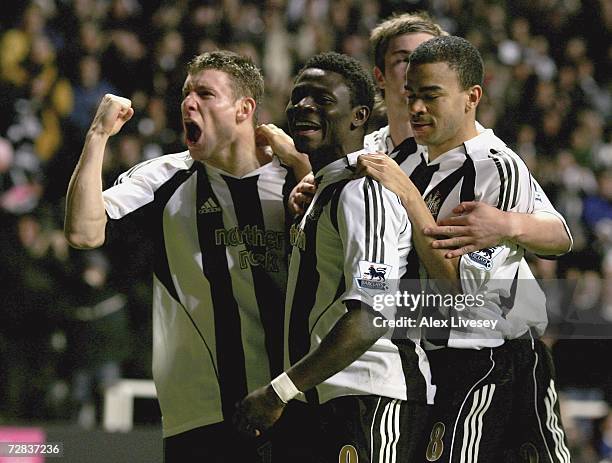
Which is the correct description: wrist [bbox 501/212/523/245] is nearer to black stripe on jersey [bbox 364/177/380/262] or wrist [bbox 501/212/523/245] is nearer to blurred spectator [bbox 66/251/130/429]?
black stripe on jersey [bbox 364/177/380/262]

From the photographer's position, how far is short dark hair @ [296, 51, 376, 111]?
174 inches

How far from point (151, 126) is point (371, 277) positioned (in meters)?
7.05

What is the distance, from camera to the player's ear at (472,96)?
4574mm

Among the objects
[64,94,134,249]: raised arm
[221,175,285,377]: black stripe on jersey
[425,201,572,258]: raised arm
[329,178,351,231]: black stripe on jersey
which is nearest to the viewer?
[329,178,351,231]: black stripe on jersey

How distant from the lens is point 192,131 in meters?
4.95

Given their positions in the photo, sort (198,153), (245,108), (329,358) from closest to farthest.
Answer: (329,358), (198,153), (245,108)

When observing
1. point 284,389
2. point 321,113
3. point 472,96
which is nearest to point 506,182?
point 472,96

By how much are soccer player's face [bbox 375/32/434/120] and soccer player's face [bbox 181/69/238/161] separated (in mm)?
748

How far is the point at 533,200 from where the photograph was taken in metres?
4.67

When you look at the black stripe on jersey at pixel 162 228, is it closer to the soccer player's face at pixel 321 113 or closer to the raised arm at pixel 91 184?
the raised arm at pixel 91 184

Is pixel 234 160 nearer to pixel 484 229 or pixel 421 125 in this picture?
pixel 421 125

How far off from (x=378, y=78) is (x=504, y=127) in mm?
7402

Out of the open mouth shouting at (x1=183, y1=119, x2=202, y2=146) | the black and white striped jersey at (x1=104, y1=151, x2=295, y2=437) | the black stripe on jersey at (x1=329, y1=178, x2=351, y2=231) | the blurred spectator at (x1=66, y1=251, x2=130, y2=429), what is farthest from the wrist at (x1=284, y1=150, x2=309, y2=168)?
the blurred spectator at (x1=66, y1=251, x2=130, y2=429)

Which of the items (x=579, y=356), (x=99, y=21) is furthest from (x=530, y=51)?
(x=579, y=356)
